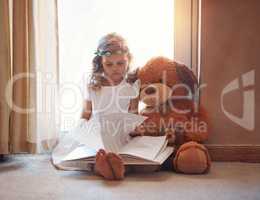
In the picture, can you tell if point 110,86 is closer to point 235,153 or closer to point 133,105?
point 133,105

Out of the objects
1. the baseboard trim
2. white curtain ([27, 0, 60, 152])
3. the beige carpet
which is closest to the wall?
the baseboard trim

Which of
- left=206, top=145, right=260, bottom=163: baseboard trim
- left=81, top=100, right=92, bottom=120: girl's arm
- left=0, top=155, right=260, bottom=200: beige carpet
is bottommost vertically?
left=0, top=155, right=260, bottom=200: beige carpet

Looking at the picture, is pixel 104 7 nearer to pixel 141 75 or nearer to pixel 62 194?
pixel 141 75

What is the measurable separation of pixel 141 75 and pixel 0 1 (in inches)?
23.7

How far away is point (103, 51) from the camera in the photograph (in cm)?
144

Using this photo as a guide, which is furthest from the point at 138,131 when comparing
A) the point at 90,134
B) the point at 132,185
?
the point at 132,185

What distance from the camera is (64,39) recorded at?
A: 1.57 meters

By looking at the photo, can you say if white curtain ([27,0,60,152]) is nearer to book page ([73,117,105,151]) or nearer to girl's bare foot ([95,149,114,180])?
book page ([73,117,105,151])

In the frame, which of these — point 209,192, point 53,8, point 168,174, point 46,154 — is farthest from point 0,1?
point 209,192

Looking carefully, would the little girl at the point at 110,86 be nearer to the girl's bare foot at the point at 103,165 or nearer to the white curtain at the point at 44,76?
the white curtain at the point at 44,76

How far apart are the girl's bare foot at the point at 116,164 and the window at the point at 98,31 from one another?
428 millimetres

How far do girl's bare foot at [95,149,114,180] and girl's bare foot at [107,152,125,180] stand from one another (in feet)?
0.03

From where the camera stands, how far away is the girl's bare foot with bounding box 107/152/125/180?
1183 mm

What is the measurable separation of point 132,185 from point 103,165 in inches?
4.4
